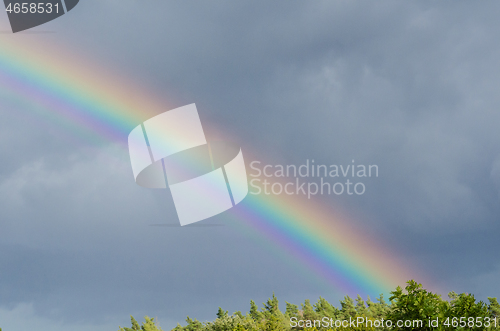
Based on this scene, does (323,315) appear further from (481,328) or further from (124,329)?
(481,328)

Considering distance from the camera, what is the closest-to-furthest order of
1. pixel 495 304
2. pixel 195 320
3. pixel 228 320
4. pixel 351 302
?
1. pixel 228 320
2. pixel 495 304
3. pixel 195 320
4. pixel 351 302

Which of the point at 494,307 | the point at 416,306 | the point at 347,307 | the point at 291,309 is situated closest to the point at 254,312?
the point at 291,309

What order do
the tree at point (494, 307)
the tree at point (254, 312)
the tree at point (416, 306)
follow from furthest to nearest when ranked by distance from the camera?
the tree at point (254, 312)
the tree at point (494, 307)
the tree at point (416, 306)

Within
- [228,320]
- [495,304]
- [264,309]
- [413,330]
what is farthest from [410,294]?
[264,309]

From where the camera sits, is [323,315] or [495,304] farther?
[323,315]

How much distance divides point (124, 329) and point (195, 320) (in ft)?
51.5

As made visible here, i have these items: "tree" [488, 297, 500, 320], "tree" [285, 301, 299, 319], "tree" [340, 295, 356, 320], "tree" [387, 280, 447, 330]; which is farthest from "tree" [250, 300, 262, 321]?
"tree" [387, 280, 447, 330]

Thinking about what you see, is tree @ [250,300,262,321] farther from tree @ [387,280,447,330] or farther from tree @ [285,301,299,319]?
tree @ [387,280,447,330]

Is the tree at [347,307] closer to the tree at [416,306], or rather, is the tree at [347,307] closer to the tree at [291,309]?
the tree at [291,309]

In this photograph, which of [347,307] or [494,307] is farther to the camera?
[347,307]

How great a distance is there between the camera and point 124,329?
97.3 metres

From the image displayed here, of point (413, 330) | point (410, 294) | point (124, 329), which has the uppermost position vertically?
point (124, 329)

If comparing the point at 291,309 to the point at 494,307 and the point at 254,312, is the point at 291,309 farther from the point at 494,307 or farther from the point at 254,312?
the point at 494,307

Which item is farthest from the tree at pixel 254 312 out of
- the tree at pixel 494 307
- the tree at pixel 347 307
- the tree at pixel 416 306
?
the tree at pixel 416 306
